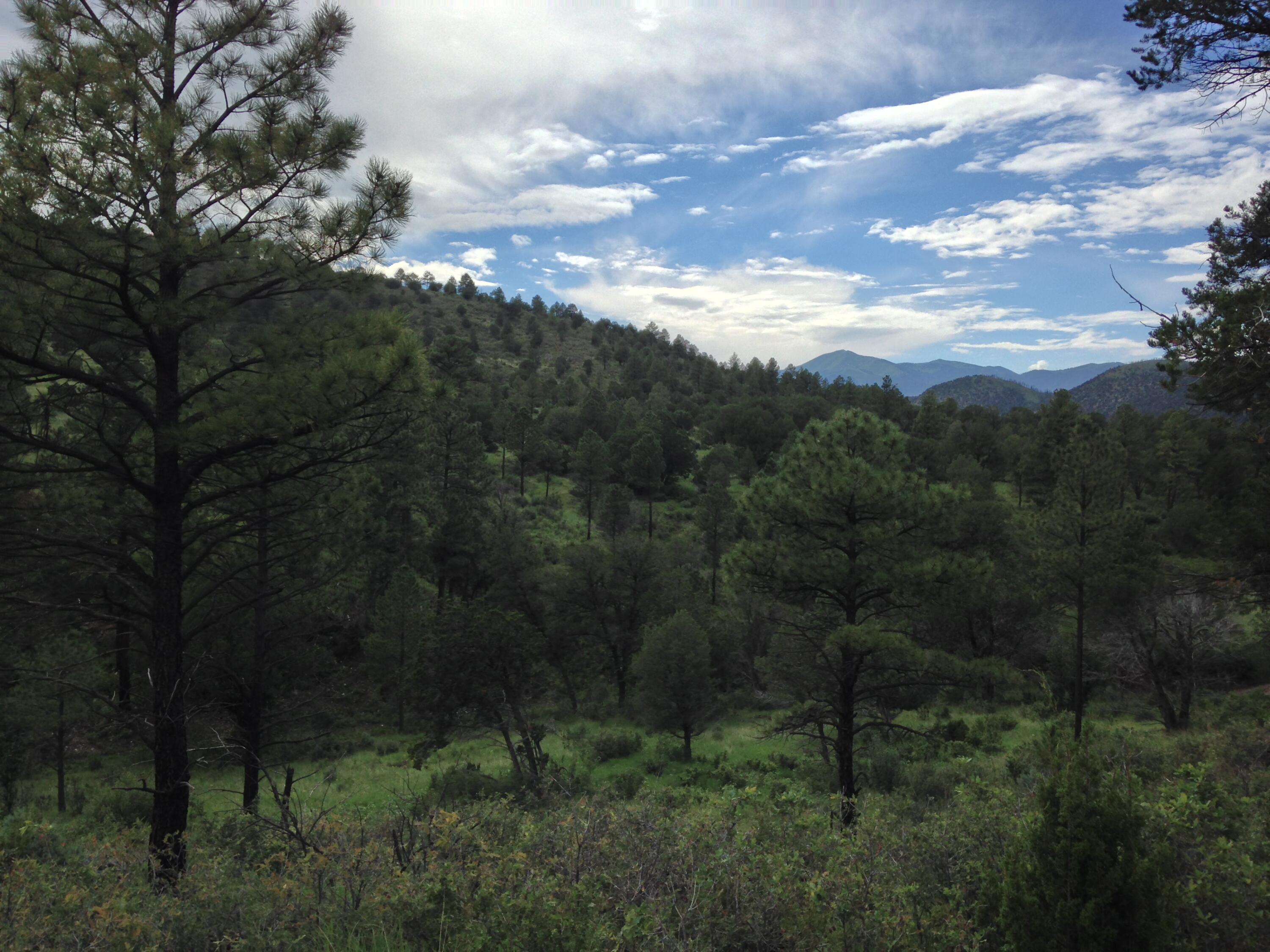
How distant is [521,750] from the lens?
53.0ft

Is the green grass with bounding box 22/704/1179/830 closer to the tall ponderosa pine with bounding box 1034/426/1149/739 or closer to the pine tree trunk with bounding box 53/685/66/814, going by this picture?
the pine tree trunk with bounding box 53/685/66/814

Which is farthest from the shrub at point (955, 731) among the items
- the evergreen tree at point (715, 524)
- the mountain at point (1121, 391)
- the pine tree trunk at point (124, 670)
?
the mountain at point (1121, 391)

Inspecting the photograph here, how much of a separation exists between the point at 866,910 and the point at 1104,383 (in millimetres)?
221482

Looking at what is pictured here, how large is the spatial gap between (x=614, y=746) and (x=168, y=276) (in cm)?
1815

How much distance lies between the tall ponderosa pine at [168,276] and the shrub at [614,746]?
51.0ft

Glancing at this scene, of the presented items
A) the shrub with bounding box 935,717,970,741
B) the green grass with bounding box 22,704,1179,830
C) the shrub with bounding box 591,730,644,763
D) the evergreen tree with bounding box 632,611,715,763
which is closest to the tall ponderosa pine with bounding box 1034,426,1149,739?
the shrub with bounding box 935,717,970,741

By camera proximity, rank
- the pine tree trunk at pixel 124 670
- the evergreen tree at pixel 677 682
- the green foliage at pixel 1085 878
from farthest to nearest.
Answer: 1. the evergreen tree at pixel 677 682
2. the pine tree trunk at pixel 124 670
3. the green foliage at pixel 1085 878

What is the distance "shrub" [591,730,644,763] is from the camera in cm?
2012

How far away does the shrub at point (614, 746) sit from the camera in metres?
20.1

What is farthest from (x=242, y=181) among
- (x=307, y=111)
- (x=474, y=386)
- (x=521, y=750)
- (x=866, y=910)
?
(x=474, y=386)

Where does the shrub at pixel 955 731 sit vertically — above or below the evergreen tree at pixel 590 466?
below

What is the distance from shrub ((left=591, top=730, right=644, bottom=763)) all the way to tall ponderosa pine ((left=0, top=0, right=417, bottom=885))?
51.0ft

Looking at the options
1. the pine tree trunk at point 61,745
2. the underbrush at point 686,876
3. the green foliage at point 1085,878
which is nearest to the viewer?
the green foliage at point 1085,878

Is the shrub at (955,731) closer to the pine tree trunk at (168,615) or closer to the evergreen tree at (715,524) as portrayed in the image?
the evergreen tree at (715,524)
